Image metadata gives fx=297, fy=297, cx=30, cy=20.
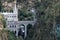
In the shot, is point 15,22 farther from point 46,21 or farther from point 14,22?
point 46,21

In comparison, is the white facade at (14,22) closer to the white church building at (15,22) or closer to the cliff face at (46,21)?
the white church building at (15,22)

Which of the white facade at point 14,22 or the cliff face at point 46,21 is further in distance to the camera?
the white facade at point 14,22

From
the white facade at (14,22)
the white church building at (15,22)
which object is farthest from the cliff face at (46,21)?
the white facade at (14,22)

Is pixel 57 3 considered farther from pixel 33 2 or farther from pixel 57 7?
pixel 33 2

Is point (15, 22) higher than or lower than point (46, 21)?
lower

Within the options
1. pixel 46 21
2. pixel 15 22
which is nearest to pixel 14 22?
pixel 15 22

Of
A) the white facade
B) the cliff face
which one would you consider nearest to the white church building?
the white facade

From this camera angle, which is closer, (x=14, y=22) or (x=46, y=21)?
(x=46, y=21)

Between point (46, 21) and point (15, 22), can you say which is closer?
point (46, 21)

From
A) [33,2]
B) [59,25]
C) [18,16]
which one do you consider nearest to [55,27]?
[59,25]

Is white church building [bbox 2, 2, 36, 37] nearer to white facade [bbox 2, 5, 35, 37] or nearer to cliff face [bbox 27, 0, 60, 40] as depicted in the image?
white facade [bbox 2, 5, 35, 37]

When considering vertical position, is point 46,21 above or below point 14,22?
above
